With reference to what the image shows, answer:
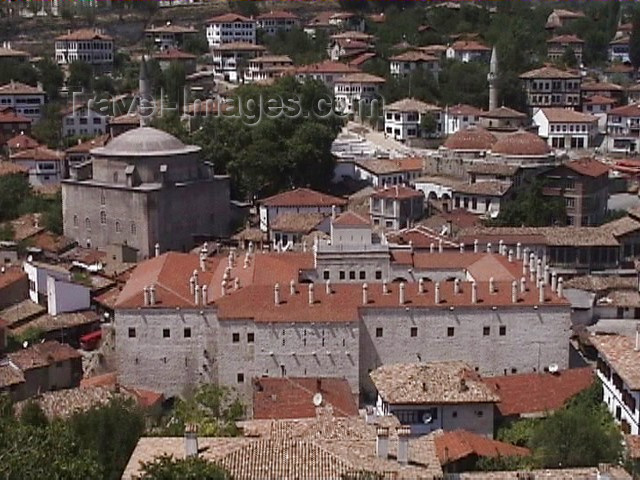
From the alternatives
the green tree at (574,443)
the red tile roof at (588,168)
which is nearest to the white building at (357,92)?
the red tile roof at (588,168)

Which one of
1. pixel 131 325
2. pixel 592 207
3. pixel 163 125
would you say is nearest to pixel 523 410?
pixel 131 325

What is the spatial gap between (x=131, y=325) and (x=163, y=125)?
22586 mm

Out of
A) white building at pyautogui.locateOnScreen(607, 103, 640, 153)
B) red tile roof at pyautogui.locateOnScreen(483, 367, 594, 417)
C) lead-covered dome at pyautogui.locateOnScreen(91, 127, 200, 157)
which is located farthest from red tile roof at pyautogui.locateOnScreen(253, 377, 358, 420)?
white building at pyautogui.locateOnScreen(607, 103, 640, 153)

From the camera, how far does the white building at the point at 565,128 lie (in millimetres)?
48844

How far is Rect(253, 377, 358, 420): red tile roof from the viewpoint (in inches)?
821

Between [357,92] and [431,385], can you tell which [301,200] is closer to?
[431,385]

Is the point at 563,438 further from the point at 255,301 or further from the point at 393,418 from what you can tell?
the point at 255,301

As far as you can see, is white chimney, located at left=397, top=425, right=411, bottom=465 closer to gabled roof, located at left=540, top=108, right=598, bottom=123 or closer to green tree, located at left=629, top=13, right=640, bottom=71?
gabled roof, located at left=540, top=108, right=598, bottom=123

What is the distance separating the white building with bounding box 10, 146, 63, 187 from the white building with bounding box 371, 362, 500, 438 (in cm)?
2785

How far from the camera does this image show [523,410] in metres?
21.4

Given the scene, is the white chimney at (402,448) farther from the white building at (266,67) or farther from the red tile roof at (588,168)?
the white building at (266,67)

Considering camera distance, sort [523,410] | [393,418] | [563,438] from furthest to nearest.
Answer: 1. [523,410]
2. [393,418]
3. [563,438]

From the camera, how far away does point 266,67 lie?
63594 millimetres

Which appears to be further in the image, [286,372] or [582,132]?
[582,132]
